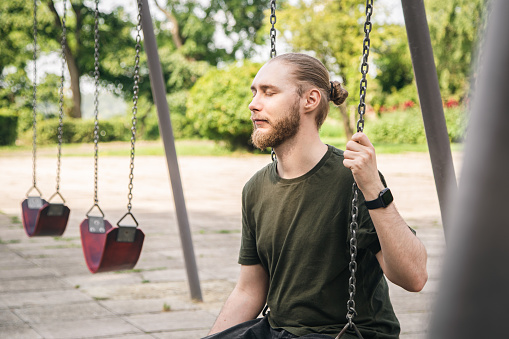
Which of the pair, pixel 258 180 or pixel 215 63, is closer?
pixel 258 180

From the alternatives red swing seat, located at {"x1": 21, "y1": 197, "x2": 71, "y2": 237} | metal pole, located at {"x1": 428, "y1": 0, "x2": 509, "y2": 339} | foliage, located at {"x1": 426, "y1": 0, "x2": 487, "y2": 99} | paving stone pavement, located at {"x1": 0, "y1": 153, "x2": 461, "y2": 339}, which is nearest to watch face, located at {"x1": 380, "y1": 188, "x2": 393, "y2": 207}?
paving stone pavement, located at {"x1": 0, "y1": 153, "x2": 461, "y2": 339}

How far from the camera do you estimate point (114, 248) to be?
3.72m

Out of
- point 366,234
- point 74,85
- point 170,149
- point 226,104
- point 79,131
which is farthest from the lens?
point 74,85

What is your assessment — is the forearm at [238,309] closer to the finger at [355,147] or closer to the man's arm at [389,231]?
the man's arm at [389,231]

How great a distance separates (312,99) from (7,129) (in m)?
27.1

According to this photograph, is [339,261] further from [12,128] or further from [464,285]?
[12,128]

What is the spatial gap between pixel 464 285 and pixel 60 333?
13.0 feet

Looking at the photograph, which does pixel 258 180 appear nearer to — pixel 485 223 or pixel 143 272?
pixel 485 223

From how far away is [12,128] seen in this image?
27.3 metres

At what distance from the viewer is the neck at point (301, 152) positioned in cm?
209

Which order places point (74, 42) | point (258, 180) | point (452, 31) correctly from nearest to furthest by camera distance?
point (258, 180), point (452, 31), point (74, 42)

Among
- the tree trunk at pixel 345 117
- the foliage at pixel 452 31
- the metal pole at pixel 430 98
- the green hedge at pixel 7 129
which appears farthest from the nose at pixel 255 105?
the green hedge at pixel 7 129

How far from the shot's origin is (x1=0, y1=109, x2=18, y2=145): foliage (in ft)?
88.5

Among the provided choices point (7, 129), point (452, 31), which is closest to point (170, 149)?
point (7, 129)
